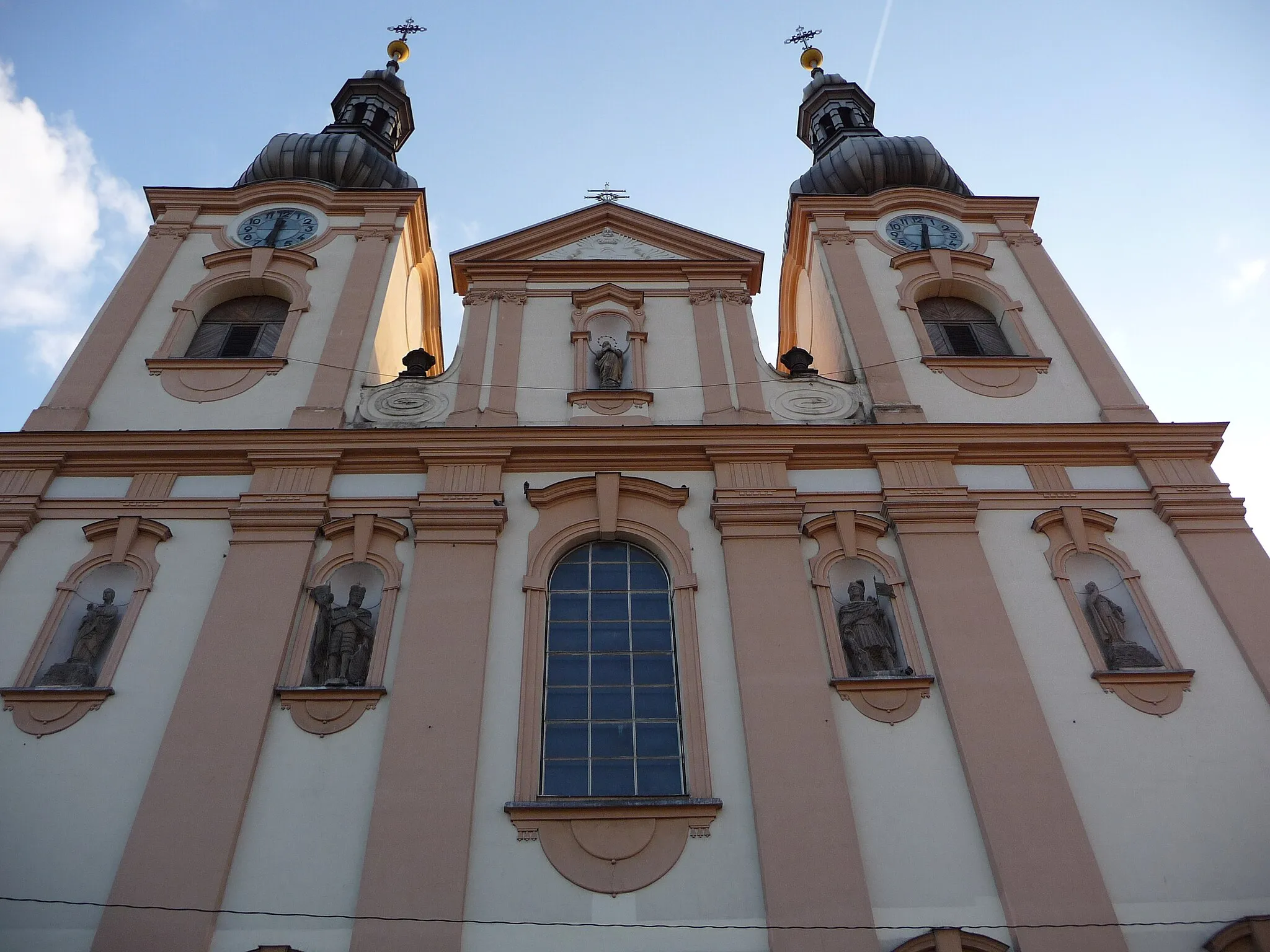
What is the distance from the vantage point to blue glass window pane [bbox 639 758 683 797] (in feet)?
29.0

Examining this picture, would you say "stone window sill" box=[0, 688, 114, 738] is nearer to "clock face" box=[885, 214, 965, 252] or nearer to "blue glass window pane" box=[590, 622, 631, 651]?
"blue glass window pane" box=[590, 622, 631, 651]

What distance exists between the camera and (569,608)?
33.3ft

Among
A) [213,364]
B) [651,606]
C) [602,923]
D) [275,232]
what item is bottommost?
[602,923]

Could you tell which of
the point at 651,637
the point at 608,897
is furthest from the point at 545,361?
the point at 608,897

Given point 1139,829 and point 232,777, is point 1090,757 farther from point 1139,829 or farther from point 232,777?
point 232,777

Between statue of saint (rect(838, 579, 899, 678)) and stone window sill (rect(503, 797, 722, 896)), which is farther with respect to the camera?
statue of saint (rect(838, 579, 899, 678))

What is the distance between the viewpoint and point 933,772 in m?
8.77

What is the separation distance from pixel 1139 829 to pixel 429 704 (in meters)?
5.58

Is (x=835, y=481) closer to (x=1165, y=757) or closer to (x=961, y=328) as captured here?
(x=1165, y=757)

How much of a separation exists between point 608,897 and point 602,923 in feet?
0.68

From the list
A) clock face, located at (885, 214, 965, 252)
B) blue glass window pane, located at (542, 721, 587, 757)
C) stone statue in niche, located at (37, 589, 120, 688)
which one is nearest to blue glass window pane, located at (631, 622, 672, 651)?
blue glass window pane, located at (542, 721, 587, 757)

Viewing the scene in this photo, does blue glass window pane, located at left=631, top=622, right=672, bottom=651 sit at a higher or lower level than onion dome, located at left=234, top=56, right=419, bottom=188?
lower

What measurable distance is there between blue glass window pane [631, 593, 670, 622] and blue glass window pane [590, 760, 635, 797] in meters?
1.47

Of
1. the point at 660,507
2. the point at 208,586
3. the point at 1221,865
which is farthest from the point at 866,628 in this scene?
the point at 208,586
